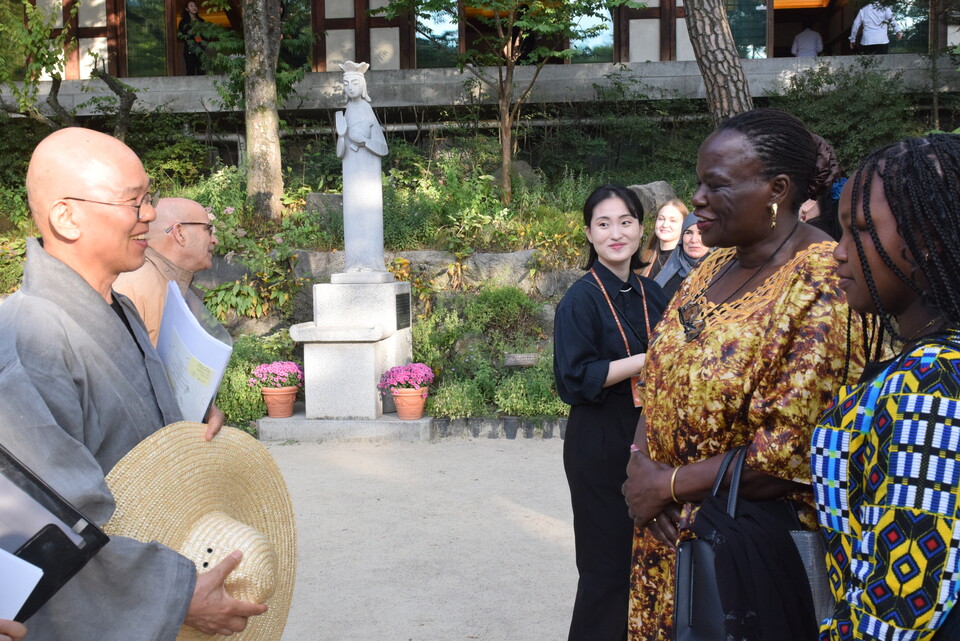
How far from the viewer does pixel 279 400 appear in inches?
303

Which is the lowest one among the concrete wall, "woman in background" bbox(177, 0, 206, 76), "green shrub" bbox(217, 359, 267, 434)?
"green shrub" bbox(217, 359, 267, 434)

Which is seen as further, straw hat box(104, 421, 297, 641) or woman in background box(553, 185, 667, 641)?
woman in background box(553, 185, 667, 641)

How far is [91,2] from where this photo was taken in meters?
14.8

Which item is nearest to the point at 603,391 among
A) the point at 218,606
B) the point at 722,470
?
the point at 722,470

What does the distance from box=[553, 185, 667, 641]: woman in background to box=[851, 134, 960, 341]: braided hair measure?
4.92 feet

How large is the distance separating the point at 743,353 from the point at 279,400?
6.34 metres

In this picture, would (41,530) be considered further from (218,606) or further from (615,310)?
(615,310)

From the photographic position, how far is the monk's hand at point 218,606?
175 cm

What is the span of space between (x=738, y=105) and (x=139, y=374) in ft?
23.6

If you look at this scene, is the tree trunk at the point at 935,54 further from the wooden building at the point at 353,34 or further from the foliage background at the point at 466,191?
the wooden building at the point at 353,34

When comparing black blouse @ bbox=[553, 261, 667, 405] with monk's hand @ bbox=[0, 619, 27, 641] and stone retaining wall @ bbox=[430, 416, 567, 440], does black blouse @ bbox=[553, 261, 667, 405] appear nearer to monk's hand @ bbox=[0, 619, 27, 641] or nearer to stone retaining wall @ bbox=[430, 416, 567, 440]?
monk's hand @ bbox=[0, 619, 27, 641]

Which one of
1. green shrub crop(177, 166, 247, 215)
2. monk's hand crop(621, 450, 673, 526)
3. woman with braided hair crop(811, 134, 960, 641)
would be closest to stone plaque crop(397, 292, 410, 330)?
green shrub crop(177, 166, 247, 215)

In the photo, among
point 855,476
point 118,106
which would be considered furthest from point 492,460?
point 118,106

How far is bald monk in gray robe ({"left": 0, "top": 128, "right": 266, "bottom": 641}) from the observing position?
1607mm
